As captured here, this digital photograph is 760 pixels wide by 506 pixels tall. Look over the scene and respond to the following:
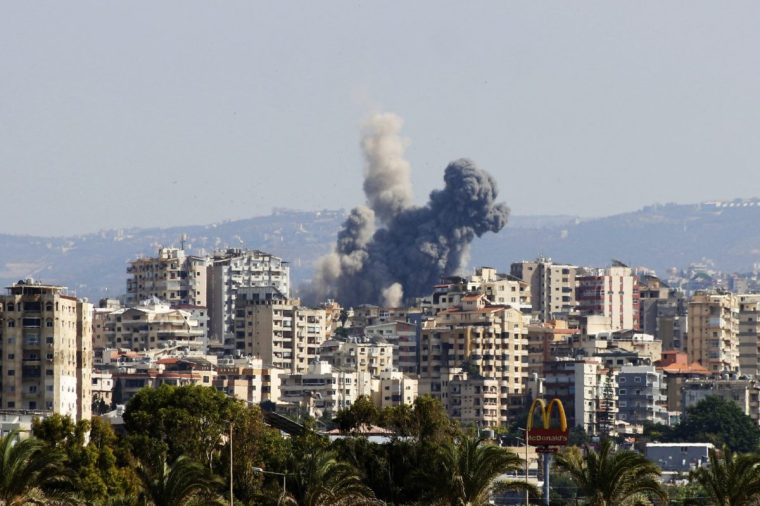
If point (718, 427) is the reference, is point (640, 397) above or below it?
above

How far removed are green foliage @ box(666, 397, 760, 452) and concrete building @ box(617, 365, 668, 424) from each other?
1643 centimetres

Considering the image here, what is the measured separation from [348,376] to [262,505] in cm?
11402

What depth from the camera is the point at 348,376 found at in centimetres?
18338

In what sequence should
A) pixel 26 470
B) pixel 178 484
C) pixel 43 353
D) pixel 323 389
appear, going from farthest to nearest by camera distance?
pixel 323 389
pixel 43 353
pixel 178 484
pixel 26 470

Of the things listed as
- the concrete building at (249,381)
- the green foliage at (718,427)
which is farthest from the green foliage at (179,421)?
the concrete building at (249,381)

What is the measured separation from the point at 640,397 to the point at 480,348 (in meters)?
15.0

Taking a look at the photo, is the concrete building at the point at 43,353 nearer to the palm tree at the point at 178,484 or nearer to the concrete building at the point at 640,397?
the palm tree at the point at 178,484

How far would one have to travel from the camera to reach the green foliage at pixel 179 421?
247ft

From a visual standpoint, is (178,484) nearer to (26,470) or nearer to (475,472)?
(26,470)

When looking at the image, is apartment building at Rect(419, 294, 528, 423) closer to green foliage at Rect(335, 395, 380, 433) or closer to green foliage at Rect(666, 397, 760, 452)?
green foliage at Rect(666, 397, 760, 452)

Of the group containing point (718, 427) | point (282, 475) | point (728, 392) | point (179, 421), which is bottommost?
point (718, 427)

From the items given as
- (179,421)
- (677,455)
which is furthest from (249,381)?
(179,421)

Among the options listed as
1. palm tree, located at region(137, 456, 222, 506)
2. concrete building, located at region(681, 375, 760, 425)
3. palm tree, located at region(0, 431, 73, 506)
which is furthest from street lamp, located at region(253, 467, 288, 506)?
concrete building, located at region(681, 375, 760, 425)

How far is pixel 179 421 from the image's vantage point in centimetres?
7719
